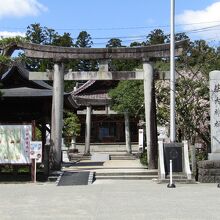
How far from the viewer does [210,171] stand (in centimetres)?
1792

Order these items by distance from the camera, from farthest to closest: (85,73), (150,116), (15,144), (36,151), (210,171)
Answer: (85,73)
(150,116)
(15,144)
(36,151)
(210,171)

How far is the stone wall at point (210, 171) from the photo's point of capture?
58.5 feet

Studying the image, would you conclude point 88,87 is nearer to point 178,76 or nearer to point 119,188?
point 178,76

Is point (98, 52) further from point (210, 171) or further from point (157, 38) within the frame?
point (157, 38)

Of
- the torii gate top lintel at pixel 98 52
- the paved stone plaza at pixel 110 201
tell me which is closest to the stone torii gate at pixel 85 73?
the torii gate top lintel at pixel 98 52

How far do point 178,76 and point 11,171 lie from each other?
9421 mm

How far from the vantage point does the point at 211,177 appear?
1786cm

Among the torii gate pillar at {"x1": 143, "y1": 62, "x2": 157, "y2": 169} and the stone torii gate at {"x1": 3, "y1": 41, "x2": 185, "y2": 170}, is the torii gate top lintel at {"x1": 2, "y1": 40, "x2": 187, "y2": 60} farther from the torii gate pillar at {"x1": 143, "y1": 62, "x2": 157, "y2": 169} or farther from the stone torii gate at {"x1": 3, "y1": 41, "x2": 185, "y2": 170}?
the torii gate pillar at {"x1": 143, "y1": 62, "x2": 157, "y2": 169}

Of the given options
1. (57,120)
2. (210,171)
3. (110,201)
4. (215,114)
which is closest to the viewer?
(110,201)

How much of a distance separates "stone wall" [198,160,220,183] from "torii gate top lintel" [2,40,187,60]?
5.79 metres

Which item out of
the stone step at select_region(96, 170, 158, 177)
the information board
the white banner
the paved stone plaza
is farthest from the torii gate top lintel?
the paved stone plaza

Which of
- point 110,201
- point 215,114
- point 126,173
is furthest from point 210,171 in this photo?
point 110,201

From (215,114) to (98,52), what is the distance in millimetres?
6069

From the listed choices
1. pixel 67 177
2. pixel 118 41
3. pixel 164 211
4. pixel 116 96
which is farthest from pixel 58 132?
pixel 118 41
